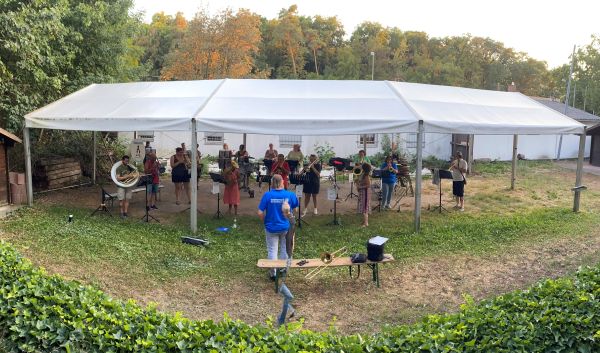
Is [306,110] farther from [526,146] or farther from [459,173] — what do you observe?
[526,146]

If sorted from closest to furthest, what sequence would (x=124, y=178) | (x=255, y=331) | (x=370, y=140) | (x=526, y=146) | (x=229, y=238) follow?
(x=255, y=331) → (x=229, y=238) → (x=124, y=178) → (x=370, y=140) → (x=526, y=146)

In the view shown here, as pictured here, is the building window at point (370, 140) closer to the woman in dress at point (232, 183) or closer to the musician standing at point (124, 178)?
the woman in dress at point (232, 183)

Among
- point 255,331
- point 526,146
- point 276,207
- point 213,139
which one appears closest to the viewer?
point 255,331

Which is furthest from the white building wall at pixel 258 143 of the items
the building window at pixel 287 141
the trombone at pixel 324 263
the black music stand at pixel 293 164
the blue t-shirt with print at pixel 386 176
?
the trombone at pixel 324 263

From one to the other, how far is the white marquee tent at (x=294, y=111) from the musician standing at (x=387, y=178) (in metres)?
1.84

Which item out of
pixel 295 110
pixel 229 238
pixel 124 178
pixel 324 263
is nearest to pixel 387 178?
pixel 295 110

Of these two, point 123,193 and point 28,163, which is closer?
point 123,193

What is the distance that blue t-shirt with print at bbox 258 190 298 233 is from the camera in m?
7.11

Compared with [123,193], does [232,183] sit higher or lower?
higher

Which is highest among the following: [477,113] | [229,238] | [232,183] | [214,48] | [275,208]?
[214,48]

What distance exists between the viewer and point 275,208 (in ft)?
23.4

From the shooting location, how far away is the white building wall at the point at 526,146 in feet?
81.8

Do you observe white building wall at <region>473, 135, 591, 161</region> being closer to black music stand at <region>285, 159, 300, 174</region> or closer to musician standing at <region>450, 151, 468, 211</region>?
musician standing at <region>450, 151, 468, 211</region>

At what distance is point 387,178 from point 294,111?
3.54 meters
